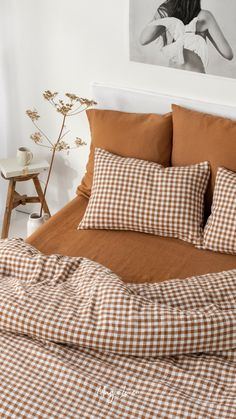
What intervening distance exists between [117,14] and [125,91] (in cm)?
39

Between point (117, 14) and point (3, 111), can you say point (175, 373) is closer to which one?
point (117, 14)

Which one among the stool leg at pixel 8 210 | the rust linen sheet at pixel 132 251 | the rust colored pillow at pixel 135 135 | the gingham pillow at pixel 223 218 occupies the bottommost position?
the stool leg at pixel 8 210

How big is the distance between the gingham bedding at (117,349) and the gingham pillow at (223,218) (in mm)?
435

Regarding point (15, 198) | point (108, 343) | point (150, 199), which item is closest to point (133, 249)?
point (150, 199)

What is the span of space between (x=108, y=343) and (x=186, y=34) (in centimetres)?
166

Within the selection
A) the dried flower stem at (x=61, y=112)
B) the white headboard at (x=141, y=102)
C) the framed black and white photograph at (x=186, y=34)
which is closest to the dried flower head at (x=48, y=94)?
the dried flower stem at (x=61, y=112)

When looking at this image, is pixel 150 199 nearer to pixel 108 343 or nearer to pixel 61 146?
pixel 61 146

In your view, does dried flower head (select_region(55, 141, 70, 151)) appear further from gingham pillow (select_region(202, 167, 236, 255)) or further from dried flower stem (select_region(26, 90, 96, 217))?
gingham pillow (select_region(202, 167, 236, 255))

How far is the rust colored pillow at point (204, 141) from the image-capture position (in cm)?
288

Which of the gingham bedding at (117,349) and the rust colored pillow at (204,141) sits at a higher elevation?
the rust colored pillow at (204,141)

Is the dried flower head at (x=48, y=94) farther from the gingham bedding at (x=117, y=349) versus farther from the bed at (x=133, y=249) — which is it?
the gingham bedding at (x=117, y=349)

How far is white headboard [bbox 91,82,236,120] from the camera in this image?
3113 millimetres

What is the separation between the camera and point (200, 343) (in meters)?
2.05

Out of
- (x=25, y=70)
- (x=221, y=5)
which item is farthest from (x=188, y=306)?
(x=25, y=70)
